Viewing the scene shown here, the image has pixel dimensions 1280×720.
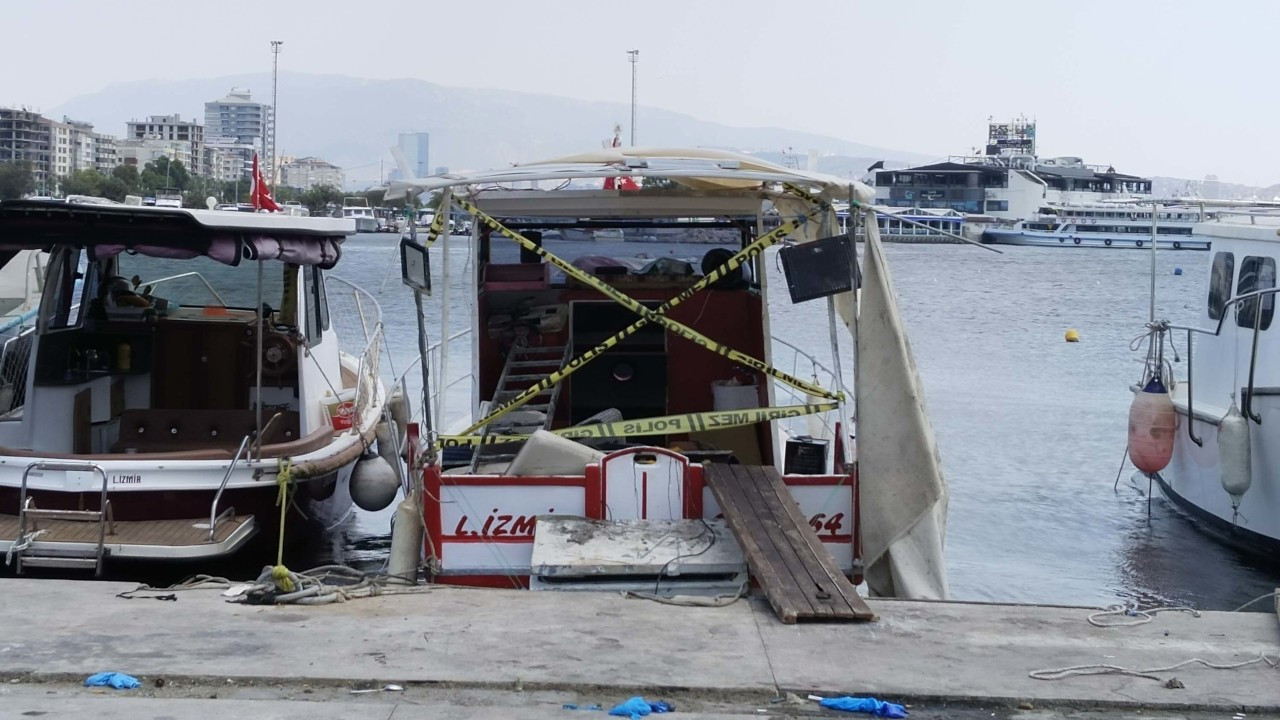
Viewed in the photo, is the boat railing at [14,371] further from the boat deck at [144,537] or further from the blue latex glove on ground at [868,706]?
the blue latex glove on ground at [868,706]

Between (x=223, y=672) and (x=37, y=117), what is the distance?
169 meters

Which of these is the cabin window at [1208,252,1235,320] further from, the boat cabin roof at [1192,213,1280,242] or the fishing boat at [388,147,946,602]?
the fishing boat at [388,147,946,602]

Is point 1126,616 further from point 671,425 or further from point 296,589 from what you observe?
point 296,589

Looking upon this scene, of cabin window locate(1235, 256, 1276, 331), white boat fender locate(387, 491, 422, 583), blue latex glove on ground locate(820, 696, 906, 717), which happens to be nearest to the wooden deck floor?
white boat fender locate(387, 491, 422, 583)

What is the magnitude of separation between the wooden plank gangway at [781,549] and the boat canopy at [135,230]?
11.6 ft

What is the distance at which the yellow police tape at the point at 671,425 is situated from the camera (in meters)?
8.66

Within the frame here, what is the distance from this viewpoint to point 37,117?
158 metres

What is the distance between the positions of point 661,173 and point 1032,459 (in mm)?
11711

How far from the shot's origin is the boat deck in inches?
339

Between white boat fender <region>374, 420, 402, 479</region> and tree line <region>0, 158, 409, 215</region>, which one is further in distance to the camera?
tree line <region>0, 158, 409, 215</region>

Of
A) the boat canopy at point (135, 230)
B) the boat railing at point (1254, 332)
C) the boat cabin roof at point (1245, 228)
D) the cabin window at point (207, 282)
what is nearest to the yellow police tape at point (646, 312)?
the boat canopy at point (135, 230)

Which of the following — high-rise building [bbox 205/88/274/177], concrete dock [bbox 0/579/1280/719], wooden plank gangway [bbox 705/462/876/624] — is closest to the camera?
concrete dock [bbox 0/579/1280/719]

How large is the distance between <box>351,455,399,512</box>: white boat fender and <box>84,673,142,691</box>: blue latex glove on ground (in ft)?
17.5

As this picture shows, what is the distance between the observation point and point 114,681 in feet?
18.2
